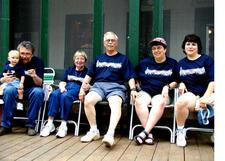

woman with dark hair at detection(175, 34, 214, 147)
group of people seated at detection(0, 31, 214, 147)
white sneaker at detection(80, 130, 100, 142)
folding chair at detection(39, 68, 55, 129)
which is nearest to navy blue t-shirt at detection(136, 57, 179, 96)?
group of people seated at detection(0, 31, 214, 147)

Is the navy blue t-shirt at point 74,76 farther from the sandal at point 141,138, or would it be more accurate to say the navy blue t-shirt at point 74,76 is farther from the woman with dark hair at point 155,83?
the sandal at point 141,138

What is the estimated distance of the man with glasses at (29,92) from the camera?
3.85m

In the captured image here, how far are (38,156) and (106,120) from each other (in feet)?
5.12

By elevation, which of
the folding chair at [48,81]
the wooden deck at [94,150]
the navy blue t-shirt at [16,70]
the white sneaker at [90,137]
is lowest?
the wooden deck at [94,150]

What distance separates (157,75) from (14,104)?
1.81 meters

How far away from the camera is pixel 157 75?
3752 mm

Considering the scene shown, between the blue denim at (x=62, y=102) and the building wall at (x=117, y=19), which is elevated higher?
the building wall at (x=117, y=19)

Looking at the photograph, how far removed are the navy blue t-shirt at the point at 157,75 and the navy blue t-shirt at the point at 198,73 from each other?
13 centimetres

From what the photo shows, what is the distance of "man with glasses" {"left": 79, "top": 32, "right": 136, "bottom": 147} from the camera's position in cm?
362

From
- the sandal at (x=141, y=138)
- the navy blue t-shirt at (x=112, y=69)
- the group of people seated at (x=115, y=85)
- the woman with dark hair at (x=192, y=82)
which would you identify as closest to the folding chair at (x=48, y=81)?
the group of people seated at (x=115, y=85)

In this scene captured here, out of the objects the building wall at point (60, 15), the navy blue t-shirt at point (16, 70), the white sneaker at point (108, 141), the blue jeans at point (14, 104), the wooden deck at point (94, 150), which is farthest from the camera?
the building wall at point (60, 15)

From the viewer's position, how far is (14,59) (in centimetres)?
394

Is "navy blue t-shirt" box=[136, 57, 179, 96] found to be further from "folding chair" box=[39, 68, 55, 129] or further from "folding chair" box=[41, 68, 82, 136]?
"folding chair" box=[39, 68, 55, 129]
